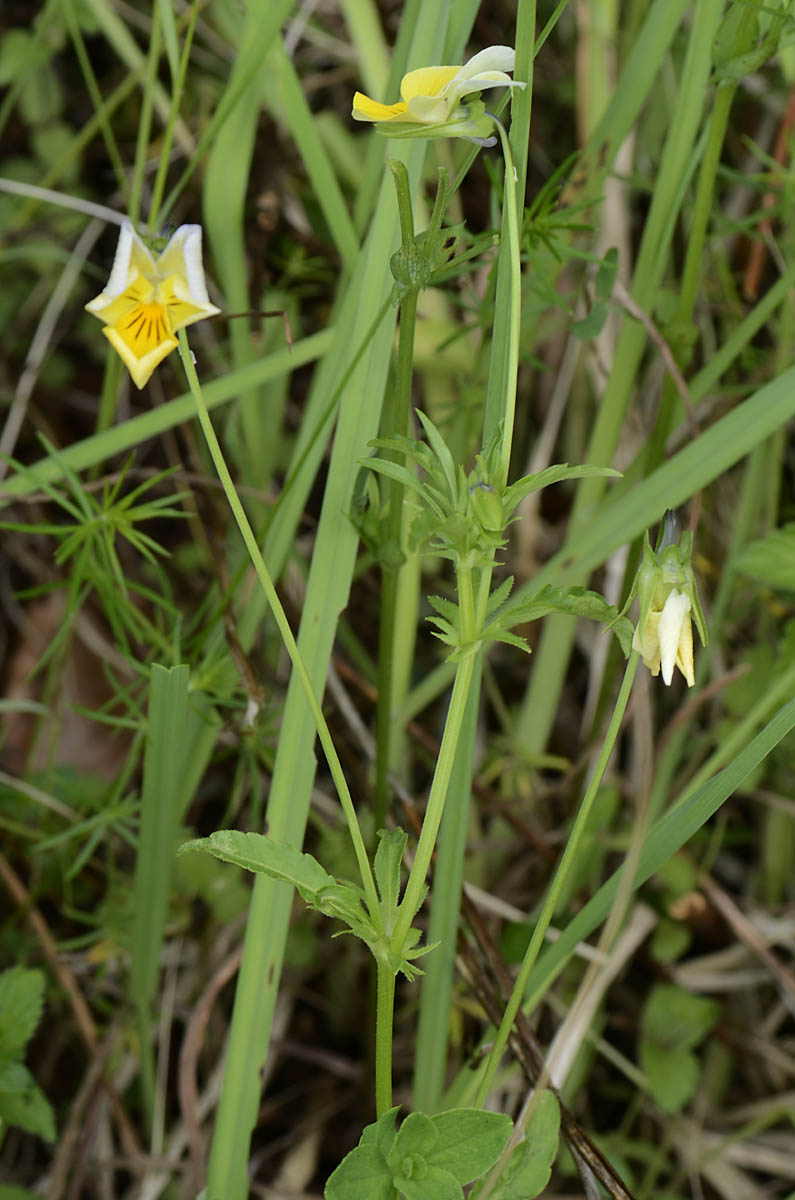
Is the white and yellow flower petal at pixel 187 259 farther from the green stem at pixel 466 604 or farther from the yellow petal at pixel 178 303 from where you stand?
the green stem at pixel 466 604

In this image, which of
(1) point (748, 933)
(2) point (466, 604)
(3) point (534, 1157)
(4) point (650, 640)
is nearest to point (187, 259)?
(2) point (466, 604)

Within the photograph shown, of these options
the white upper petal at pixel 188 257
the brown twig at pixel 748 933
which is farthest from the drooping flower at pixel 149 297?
the brown twig at pixel 748 933

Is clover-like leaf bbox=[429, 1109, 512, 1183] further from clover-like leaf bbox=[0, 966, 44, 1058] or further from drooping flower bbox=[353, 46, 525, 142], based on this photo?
drooping flower bbox=[353, 46, 525, 142]

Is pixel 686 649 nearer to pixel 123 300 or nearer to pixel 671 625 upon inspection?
pixel 671 625

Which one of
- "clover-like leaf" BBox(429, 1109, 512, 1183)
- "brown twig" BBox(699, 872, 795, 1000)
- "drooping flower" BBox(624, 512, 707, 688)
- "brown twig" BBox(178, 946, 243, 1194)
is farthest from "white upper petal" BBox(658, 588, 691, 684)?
"brown twig" BBox(699, 872, 795, 1000)

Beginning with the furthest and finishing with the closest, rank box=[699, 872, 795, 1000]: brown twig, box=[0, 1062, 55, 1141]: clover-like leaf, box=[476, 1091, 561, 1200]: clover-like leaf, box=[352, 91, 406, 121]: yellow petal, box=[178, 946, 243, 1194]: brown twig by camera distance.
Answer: box=[699, 872, 795, 1000]: brown twig → box=[178, 946, 243, 1194]: brown twig → box=[0, 1062, 55, 1141]: clover-like leaf → box=[476, 1091, 561, 1200]: clover-like leaf → box=[352, 91, 406, 121]: yellow petal

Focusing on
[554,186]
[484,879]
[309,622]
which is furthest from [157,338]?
[484,879]

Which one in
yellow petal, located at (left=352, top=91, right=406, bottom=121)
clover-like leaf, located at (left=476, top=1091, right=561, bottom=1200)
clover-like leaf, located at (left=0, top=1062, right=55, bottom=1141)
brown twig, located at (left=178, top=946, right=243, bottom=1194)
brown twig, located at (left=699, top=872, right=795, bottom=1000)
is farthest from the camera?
brown twig, located at (left=699, top=872, right=795, bottom=1000)

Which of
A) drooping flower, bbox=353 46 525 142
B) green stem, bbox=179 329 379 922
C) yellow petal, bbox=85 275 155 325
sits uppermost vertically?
drooping flower, bbox=353 46 525 142
